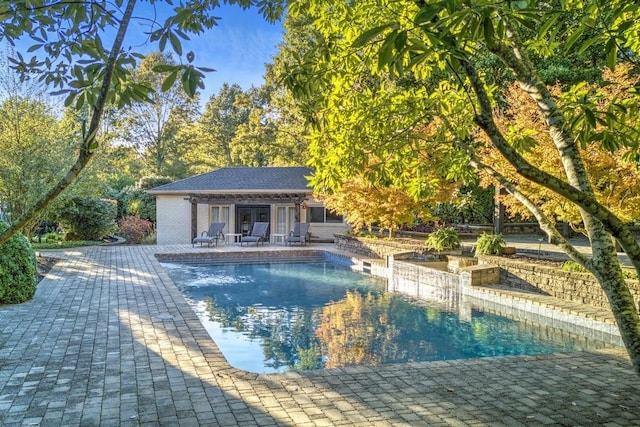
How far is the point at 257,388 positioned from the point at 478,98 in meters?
3.47

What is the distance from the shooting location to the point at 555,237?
3500 mm

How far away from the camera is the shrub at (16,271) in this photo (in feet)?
28.7

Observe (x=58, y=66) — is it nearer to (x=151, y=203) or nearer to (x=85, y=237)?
(x=85, y=237)

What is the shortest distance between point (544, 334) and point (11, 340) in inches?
326

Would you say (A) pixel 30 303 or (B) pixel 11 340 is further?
(A) pixel 30 303

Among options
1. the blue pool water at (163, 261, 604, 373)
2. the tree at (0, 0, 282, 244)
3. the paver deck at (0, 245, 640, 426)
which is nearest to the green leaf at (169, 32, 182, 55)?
the tree at (0, 0, 282, 244)

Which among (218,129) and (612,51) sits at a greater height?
(218,129)

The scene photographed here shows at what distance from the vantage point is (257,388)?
4.90 m

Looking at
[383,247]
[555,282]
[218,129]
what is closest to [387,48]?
[555,282]

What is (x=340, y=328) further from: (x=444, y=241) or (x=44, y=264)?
(x=44, y=264)

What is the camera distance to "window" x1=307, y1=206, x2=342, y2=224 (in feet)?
82.3

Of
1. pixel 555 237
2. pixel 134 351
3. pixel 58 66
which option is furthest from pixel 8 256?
pixel 555 237

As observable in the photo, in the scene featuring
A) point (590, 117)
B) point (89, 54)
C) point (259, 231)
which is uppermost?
point (89, 54)

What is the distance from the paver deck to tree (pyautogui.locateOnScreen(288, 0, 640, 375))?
5.85ft
